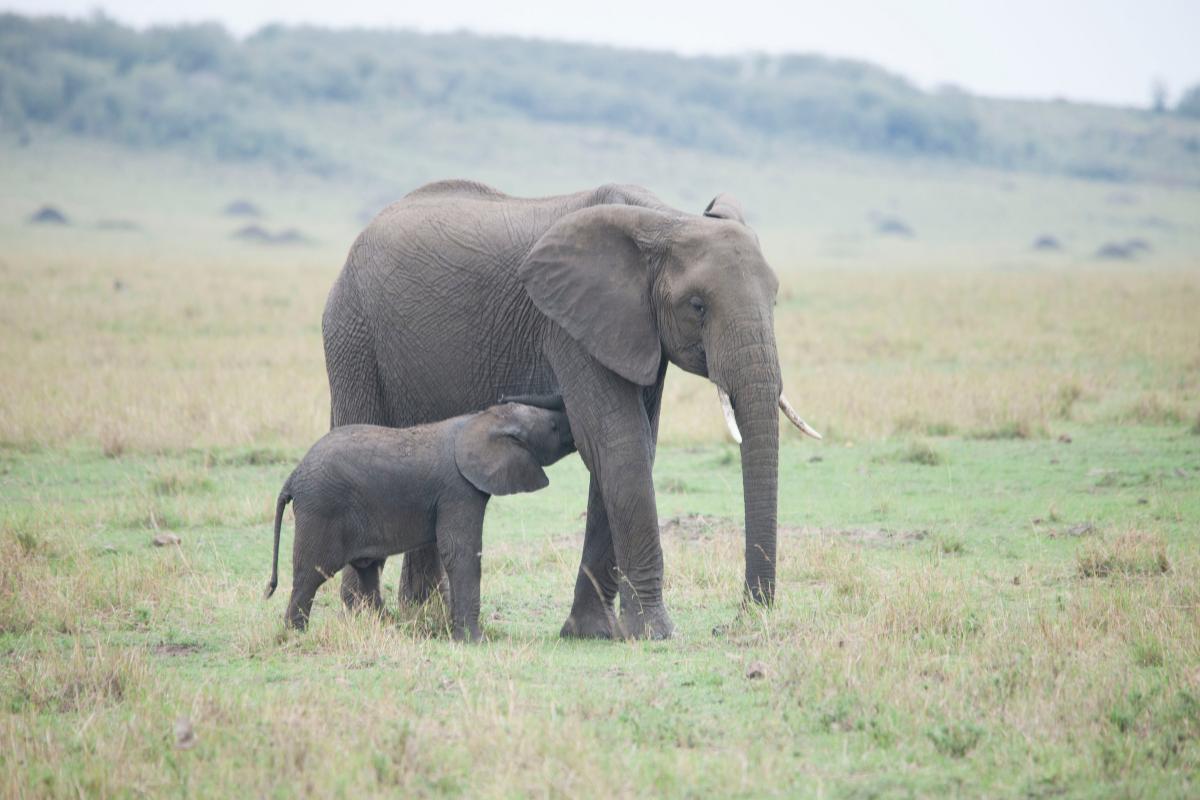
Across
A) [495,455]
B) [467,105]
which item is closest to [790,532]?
[495,455]

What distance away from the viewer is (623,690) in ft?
21.6

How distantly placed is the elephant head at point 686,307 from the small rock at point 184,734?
273cm

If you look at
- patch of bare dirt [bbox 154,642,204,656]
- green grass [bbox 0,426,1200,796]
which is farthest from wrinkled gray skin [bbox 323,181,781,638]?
patch of bare dirt [bbox 154,642,204,656]

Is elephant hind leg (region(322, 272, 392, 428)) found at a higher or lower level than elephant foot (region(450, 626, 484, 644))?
higher

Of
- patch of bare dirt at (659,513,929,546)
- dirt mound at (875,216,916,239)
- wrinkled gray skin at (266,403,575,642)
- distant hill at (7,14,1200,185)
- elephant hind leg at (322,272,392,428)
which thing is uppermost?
distant hill at (7,14,1200,185)

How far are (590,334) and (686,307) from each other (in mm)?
517

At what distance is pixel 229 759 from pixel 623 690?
178 centimetres

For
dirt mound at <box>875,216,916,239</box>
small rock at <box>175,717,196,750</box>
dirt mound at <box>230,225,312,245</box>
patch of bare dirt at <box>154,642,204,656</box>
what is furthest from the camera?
dirt mound at <box>875,216,916,239</box>

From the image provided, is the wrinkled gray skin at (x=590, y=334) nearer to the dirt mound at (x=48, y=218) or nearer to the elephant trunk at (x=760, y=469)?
the elephant trunk at (x=760, y=469)

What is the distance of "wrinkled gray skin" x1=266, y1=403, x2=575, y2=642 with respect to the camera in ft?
24.9

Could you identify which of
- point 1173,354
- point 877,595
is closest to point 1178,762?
point 877,595

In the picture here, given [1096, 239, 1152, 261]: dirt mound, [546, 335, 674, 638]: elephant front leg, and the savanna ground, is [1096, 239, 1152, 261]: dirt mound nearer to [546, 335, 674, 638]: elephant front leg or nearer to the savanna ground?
the savanna ground

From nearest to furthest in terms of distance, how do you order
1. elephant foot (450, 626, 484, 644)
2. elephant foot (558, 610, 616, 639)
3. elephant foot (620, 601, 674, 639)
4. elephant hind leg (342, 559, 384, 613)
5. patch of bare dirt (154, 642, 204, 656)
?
patch of bare dirt (154, 642, 204, 656), elephant foot (450, 626, 484, 644), elephant foot (620, 601, 674, 639), elephant foot (558, 610, 616, 639), elephant hind leg (342, 559, 384, 613)

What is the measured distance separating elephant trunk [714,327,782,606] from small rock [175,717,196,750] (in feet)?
9.00
